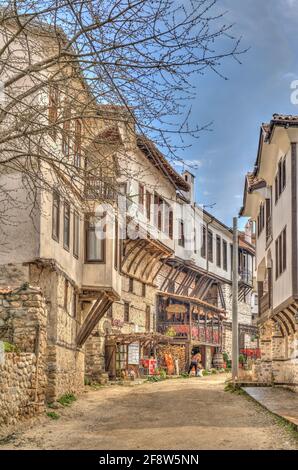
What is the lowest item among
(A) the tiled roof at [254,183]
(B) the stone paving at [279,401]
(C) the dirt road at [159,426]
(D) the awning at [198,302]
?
(C) the dirt road at [159,426]

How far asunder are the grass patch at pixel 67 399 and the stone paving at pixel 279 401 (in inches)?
196

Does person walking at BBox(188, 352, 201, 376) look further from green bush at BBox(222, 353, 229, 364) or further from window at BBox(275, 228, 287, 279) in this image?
window at BBox(275, 228, 287, 279)

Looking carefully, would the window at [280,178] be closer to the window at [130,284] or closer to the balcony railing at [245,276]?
the window at [130,284]

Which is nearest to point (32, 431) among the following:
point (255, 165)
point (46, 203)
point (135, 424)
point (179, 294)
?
point (135, 424)

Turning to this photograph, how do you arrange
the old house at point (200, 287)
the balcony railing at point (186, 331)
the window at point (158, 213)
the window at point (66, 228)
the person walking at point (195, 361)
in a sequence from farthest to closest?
the old house at point (200, 287) → the balcony railing at point (186, 331) → the person walking at point (195, 361) → the window at point (158, 213) → the window at point (66, 228)

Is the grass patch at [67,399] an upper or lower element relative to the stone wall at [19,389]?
lower

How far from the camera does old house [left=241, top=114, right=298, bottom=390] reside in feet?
65.6

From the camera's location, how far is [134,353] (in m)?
33.1

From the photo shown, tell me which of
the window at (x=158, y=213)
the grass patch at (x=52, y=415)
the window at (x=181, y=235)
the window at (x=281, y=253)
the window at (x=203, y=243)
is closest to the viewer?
the grass patch at (x=52, y=415)

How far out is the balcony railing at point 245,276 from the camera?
54141mm

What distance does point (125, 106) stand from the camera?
382 inches

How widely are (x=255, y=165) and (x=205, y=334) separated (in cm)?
2130

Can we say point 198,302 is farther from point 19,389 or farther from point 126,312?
point 19,389

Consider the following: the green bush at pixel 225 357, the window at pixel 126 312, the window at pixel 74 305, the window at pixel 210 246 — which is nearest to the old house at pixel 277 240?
the window at pixel 74 305
